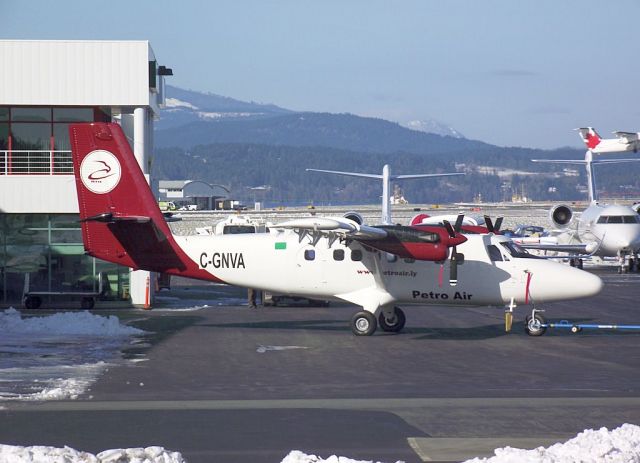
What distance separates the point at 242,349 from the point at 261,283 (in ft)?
11.7

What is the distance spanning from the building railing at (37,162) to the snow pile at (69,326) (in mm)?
9211

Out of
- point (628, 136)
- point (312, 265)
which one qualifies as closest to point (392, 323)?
point (312, 265)

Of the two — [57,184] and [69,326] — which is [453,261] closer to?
[69,326]

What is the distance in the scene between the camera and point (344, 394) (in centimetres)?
1681

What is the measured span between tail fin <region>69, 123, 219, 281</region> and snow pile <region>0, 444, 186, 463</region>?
15.5 metres

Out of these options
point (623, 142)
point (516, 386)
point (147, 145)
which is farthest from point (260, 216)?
point (516, 386)

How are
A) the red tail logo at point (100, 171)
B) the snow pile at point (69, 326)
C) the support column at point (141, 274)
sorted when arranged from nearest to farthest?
the snow pile at point (69, 326)
the red tail logo at point (100, 171)
the support column at point (141, 274)

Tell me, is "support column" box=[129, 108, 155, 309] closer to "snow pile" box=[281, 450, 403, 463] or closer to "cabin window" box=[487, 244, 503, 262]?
"cabin window" box=[487, 244, 503, 262]

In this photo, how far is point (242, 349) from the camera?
23141mm

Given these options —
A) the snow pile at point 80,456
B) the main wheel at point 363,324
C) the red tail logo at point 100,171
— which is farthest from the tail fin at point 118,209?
the snow pile at point 80,456

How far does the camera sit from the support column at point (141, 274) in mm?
34344

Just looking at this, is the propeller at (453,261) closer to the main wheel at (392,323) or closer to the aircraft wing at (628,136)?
the main wheel at (392,323)

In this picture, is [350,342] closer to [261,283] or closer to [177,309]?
[261,283]

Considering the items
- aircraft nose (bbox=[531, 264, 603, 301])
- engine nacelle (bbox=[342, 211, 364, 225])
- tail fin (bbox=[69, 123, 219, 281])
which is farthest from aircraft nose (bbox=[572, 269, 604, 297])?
engine nacelle (bbox=[342, 211, 364, 225])
